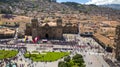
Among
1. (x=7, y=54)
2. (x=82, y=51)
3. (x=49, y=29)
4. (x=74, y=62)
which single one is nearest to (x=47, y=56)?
(x=74, y=62)

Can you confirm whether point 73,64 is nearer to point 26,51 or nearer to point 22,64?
point 22,64

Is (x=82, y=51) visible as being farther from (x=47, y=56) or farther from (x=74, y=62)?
(x=74, y=62)

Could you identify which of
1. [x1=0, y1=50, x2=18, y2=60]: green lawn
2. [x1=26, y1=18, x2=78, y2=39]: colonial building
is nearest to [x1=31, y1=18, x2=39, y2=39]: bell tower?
[x1=26, y1=18, x2=78, y2=39]: colonial building

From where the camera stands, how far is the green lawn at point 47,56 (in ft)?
269

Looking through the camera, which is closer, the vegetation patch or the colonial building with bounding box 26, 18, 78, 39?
the vegetation patch

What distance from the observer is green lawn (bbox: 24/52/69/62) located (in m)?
81.9

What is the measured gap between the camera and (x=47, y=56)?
85.9m

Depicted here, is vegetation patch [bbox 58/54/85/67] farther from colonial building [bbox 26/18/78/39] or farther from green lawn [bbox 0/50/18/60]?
colonial building [bbox 26/18/78/39]

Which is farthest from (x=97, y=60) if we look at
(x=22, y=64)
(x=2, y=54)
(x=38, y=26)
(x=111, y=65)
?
(x=38, y=26)

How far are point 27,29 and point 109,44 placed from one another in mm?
34600

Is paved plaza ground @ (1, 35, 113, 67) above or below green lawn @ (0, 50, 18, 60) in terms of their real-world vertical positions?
below

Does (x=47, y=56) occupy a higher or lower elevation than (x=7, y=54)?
lower

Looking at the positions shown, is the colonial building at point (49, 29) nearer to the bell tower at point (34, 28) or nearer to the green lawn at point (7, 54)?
the bell tower at point (34, 28)

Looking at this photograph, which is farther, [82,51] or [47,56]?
→ [82,51]
